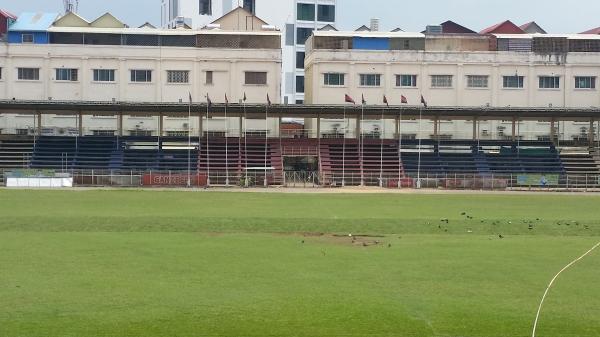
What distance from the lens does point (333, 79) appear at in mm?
77562

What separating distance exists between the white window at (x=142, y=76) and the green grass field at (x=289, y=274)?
4278 cm

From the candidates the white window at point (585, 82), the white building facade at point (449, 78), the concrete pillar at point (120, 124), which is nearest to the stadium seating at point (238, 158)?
the concrete pillar at point (120, 124)

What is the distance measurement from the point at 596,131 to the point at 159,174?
45560 mm

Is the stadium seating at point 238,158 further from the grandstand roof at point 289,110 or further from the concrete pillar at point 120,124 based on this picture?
the concrete pillar at point 120,124

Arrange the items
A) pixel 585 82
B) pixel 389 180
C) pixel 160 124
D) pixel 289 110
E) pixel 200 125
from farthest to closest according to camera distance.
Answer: pixel 585 82, pixel 200 125, pixel 160 124, pixel 289 110, pixel 389 180

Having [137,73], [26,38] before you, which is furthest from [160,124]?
[26,38]

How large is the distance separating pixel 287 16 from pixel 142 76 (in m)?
50.0

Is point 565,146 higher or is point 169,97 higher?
point 169,97

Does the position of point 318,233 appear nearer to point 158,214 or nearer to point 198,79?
point 158,214

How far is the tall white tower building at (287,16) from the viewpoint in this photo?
120125 millimetres

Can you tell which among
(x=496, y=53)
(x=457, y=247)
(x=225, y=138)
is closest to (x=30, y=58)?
(x=225, y=138)

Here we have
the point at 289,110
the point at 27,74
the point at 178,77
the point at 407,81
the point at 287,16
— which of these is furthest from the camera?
the point at 287,16

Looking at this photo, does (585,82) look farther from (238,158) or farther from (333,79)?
(238,158)

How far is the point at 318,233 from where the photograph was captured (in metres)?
27.3
